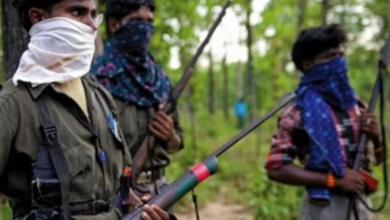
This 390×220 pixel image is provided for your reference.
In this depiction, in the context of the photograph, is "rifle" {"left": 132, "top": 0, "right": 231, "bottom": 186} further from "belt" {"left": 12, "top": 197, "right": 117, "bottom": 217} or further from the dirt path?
the dirt path

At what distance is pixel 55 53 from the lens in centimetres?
210

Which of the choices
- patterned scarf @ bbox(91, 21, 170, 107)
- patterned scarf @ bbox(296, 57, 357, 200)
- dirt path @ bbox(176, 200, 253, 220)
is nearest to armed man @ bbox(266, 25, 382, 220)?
patterned scarf @ bbox(296, 57, 357, 200)

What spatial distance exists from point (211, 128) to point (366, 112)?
16556mm

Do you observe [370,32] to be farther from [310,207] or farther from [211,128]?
[310,207]

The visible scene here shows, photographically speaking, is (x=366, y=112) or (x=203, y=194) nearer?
(x=366, y=112)

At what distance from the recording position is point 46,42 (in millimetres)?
2107

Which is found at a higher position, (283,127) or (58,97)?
(58,97)

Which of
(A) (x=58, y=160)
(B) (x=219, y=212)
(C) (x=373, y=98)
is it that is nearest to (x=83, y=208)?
(A) (x=58, y=160)

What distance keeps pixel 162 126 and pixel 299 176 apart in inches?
Answer: 32.8

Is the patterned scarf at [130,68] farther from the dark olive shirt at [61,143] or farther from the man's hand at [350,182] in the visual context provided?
the man's hand at [350,182]

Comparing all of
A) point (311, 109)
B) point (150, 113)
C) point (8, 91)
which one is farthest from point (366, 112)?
point (8, 91)

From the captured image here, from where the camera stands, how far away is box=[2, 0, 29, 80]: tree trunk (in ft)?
10.8

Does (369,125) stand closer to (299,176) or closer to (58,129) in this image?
(299,176)

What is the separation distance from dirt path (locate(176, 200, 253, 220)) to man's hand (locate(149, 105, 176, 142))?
5022mm
